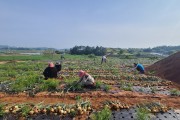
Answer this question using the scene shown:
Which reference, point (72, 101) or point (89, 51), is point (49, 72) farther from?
point (89, 51)

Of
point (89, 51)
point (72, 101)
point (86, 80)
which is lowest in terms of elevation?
point (89, 51)

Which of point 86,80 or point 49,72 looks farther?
point 49,72

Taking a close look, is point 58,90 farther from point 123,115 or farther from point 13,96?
point 123,115

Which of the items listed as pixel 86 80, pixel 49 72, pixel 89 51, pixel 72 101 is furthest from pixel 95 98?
pixel 89 51

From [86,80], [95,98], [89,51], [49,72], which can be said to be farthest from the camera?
[89,51]

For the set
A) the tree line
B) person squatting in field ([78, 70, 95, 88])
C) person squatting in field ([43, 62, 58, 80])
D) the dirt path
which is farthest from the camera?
the tree line

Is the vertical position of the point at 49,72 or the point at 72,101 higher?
the point at 49,72

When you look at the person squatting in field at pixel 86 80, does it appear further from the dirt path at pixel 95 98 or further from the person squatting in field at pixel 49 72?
the person squatting in field at pixel 49 72

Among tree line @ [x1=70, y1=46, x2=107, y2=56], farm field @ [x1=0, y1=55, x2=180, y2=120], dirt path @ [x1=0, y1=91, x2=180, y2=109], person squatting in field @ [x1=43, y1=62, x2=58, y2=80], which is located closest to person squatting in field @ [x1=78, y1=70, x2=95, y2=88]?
farm field @ [x1=0, y1=55, x2=180, y2=120]

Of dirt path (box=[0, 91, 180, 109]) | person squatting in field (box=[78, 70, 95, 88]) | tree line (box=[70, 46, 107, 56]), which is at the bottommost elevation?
tree line (box=[70, 46, 107, 56])

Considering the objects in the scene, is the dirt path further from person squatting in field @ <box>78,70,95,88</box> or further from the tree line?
the tree line

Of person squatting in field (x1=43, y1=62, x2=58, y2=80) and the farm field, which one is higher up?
person squatting in field (x1=43, y1=62, x2=58, y2=80)

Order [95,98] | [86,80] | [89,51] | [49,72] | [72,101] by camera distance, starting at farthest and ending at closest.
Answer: [89,51]
[49,72]
[86,80]
[95,98]
[72,101]

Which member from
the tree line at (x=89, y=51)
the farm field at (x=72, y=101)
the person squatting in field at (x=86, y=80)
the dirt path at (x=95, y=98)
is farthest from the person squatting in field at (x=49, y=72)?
the tree line at (x=89, y=51)
